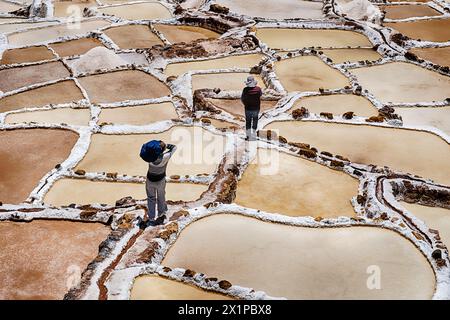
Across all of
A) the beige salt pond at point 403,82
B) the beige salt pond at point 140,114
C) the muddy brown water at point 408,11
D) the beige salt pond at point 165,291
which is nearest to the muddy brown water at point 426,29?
the muddy brown water at point 408,11

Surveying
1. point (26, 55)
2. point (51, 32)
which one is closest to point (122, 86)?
point (26, 55)

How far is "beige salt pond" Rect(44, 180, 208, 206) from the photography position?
12.7 meters

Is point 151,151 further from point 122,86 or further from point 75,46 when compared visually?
point 75,46

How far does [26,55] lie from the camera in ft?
75.9

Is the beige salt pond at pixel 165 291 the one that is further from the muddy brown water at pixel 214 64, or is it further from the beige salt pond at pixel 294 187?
the muddy brown water at pixel 214 64

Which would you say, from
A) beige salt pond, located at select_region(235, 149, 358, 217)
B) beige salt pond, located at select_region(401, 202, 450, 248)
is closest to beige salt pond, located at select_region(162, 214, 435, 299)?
beige salt pond, located at select_region(235, 149, 358, 217)

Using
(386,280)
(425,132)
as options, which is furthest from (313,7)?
A: (386,280)

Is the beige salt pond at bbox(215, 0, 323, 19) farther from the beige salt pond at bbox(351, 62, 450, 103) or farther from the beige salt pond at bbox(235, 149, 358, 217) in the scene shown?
the beige salt pond at bbox(235, 149, 358, 217)

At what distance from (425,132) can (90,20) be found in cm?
1752

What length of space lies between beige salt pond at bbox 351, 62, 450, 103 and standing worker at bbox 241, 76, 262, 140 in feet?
18.7

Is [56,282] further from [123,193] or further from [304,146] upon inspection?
[304,146]

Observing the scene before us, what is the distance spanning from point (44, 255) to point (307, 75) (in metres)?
12.2
